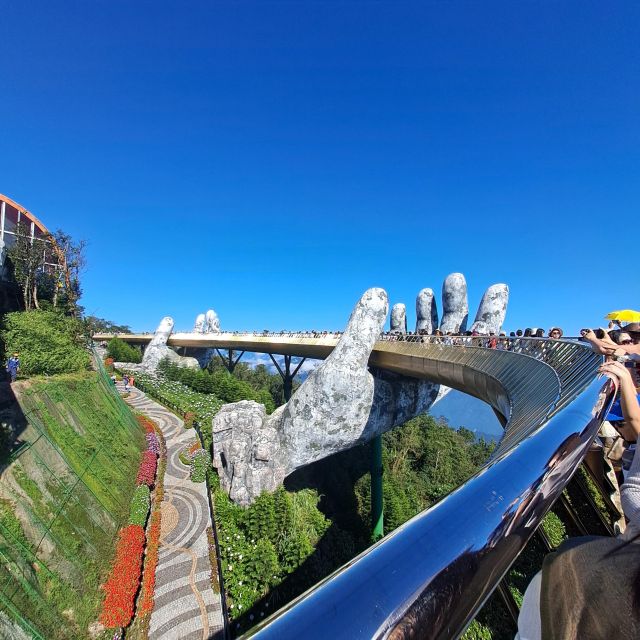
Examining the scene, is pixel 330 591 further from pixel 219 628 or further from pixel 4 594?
pixel 219 628

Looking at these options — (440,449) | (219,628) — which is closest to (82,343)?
(219,628)

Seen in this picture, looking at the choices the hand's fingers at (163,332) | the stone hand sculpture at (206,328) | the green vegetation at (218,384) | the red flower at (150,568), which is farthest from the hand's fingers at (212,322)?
the red flower at (150,568)

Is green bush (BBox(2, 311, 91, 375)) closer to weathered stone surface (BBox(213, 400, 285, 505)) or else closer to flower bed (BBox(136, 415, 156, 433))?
flower bed (BBox(136, 415, 156, 433))

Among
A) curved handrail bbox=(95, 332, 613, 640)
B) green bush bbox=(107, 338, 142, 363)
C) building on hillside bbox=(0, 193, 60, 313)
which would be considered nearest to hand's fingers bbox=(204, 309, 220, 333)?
green bush bbox=(107, 338, 142, 363)

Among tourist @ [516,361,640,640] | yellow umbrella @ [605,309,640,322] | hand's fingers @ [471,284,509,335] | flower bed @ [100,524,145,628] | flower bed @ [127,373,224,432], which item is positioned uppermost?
hand's fingers @ [471,284,509,335]

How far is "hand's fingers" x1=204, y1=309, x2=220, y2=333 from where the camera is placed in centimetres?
4116

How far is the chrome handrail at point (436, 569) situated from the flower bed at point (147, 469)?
1543 centimetres

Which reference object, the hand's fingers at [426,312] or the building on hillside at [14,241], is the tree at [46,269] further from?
the hand's fingers at [426,312]

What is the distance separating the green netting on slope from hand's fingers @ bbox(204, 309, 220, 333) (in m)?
27.9

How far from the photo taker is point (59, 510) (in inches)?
342

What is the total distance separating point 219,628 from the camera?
830 cm

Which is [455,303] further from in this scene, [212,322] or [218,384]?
[212,322]

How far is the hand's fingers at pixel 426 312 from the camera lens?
2161 cm

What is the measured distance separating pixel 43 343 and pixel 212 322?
28398 mm
